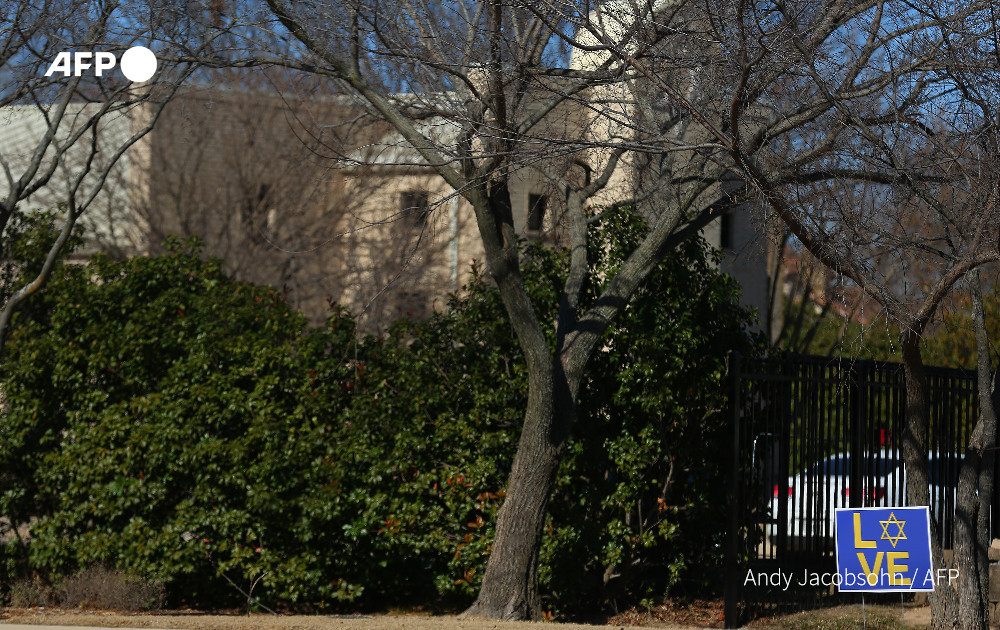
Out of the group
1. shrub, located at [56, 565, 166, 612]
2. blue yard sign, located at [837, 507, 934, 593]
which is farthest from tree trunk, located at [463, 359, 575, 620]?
shrub, located at [56, 565, 166, 612]

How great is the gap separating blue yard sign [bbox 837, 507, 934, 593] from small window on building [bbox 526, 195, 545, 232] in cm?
506

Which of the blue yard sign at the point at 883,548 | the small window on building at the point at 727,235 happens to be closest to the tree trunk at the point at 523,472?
the blue yard sign at the point at 883,548

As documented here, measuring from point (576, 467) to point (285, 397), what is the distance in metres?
3.26

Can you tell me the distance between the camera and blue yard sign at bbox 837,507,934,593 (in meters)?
9.00

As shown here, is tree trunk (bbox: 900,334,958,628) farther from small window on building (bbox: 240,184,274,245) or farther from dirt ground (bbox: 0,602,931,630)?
small window on building (bbox: 240,184,274,245)

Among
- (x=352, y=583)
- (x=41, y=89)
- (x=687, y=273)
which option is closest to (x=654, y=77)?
(x=687, y=273)

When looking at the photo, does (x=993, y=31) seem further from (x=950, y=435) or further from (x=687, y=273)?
(x=950, y=435)

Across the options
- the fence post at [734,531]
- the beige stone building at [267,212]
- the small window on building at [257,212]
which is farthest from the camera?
the small window on building at [257,212]

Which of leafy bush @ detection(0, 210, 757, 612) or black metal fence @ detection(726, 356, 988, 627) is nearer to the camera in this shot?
black metal fence @ detection(726, 356, 988, 627)

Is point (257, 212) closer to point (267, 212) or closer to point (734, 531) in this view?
point (267, 212)

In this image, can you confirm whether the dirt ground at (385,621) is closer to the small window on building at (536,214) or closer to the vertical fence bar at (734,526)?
the vertical fence bar at (734,526)

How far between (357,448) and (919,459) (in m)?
5.58

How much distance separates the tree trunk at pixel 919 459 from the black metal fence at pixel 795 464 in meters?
0.42

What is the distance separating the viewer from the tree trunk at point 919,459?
9.66 metres
